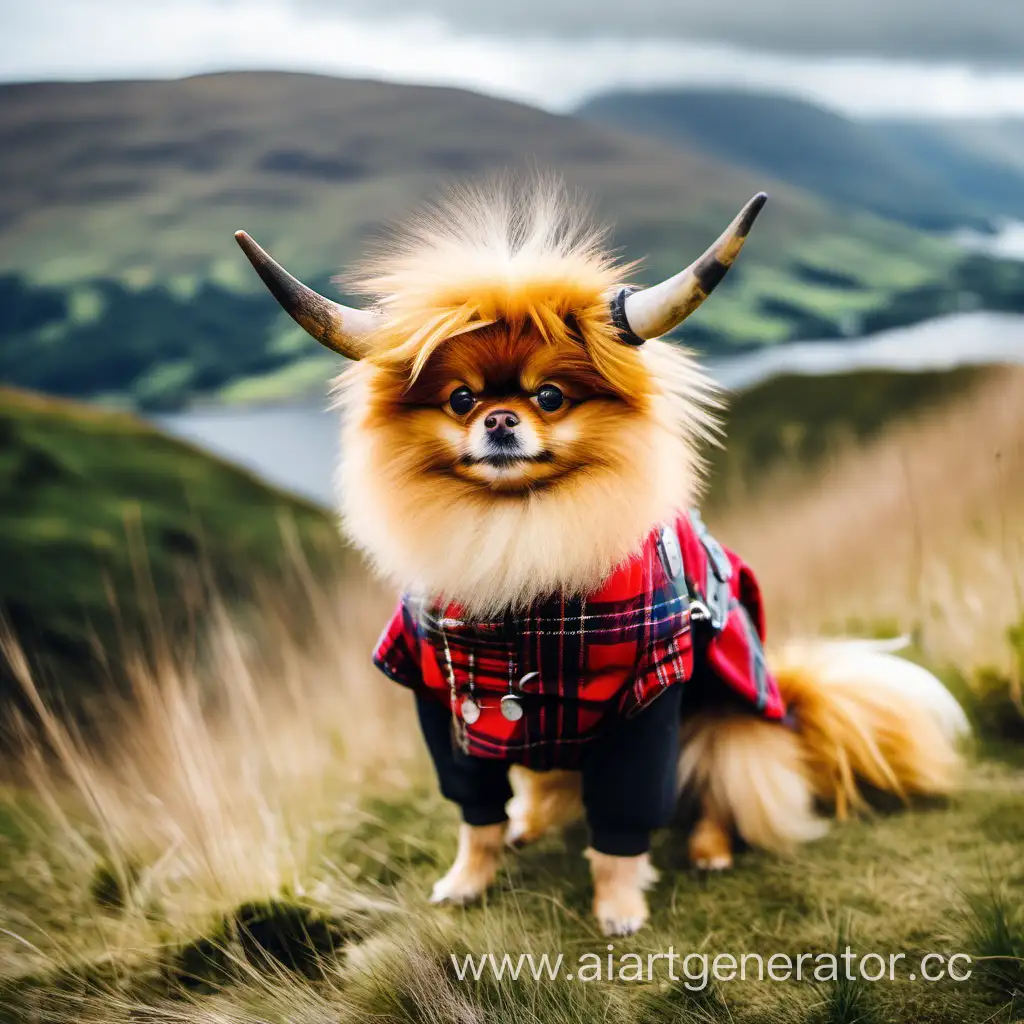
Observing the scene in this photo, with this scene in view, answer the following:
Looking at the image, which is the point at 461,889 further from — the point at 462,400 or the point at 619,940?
the point at 462,400

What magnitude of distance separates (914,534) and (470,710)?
9.13 ft

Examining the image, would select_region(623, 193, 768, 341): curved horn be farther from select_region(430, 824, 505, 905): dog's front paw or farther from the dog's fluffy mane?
select_region(430, 824, 505, 905): dog's front paw

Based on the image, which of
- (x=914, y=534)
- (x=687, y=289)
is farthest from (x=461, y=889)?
(x=914, y=534)

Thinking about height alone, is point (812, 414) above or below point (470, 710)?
above

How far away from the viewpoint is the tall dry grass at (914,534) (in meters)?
3.57

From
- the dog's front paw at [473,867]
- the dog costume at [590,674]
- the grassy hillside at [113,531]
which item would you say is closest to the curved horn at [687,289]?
the dog costume at [590,674]

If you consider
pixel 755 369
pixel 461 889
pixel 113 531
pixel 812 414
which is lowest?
pixel 461 889

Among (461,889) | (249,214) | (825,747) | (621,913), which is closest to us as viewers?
(621,913)

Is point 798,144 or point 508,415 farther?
point 798,144

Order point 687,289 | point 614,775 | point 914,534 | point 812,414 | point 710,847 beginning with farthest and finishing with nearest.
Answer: point 812,414
point 914,534
point 710,847
point 614,775
point 687,289

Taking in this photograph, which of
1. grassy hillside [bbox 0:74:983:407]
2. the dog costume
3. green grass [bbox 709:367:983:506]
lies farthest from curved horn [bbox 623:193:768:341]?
grassy hillside [bbox 0:74:983:407]

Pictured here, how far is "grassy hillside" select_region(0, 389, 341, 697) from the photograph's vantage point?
3.94 metres

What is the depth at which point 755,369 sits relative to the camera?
7.54 metres

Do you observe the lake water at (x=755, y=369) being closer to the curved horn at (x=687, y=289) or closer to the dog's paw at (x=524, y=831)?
the dog's paw at (x=524, y=831)
